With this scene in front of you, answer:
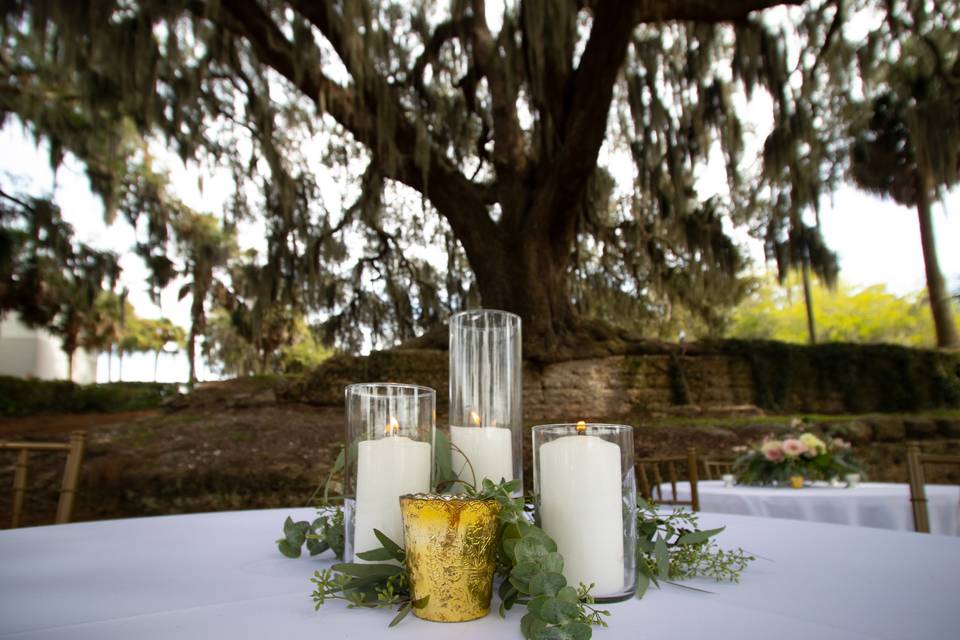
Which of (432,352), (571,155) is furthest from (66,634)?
(432,352)

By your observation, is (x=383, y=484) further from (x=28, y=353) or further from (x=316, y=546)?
(x=28, y=353)

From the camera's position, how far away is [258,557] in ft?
3.33

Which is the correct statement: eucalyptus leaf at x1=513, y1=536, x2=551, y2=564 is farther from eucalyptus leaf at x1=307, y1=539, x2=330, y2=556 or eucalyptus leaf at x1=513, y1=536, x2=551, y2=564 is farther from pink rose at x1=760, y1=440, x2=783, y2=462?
pink rose at x1=760, y1=440, x2=783, y2=462

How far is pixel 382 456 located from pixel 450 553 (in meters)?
0.19

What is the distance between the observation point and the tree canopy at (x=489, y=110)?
5.50m

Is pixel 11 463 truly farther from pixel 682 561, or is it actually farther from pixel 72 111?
pixel 682 561

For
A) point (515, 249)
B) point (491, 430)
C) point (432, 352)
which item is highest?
point (515, 249)

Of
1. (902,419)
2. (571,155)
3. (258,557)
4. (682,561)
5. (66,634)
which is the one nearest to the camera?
(66,634)

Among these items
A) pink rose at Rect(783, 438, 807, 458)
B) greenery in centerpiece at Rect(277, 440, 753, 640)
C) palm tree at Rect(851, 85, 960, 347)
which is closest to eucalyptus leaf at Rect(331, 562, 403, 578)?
greenery in centerpiece at Rect(277, 440, 753, 640)

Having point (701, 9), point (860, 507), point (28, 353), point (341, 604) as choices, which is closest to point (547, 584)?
point (341, 604)

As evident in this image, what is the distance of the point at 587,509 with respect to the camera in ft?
2.41

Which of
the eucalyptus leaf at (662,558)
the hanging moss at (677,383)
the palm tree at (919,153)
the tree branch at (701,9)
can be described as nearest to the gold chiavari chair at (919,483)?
the eucalyptus leaf at (662,558)

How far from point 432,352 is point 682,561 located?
683 cm

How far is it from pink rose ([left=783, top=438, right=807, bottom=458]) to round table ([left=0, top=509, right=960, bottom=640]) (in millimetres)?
1833
